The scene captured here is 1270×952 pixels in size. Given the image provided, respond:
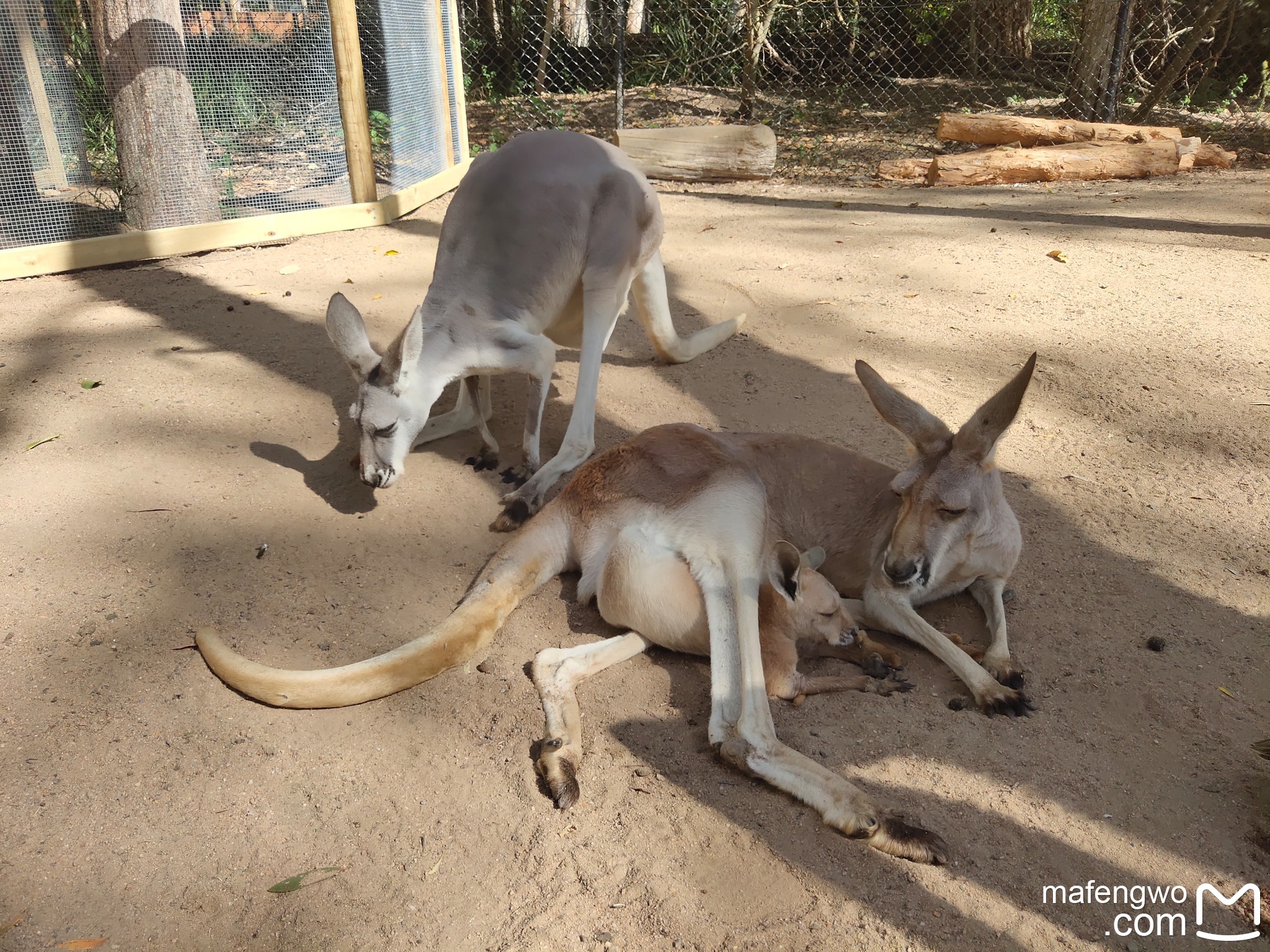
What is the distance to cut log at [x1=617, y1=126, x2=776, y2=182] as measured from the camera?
7895mm

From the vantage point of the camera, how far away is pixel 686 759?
2289 millimetres

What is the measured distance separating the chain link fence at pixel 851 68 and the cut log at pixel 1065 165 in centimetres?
105

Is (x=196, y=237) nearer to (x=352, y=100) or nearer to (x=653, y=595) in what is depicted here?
(x=352, y=100)

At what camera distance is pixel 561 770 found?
220 centimetres

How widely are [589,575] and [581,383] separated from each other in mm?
1187

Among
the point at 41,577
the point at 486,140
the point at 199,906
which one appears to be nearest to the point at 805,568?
the point at 199,906

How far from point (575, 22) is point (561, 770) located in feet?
38.8

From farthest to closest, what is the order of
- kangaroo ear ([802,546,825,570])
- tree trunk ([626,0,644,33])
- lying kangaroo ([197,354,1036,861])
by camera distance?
tree trunk ([626,0,644,33]), kangaroo ear ([802,546,825,570]), lying kangaroo ([197,354,1036,861])

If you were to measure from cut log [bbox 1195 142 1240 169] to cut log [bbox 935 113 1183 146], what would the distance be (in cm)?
23

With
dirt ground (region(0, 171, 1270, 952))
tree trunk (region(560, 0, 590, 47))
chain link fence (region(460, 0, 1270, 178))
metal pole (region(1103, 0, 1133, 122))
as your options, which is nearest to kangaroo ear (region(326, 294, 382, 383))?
dirt ground (region(0, 171, 1270, 952))

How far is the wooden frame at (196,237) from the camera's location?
5.50 metres

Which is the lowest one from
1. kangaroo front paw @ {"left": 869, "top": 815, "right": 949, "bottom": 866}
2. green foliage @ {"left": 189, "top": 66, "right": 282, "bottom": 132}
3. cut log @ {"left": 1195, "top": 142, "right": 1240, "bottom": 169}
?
kangaroo front paw @ {"left": 869, "top": 815, "right": 949, "bottom": 866}

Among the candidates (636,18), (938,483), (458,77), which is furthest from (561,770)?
(636,18)

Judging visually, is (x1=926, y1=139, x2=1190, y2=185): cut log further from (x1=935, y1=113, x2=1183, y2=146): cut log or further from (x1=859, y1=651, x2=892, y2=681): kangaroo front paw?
(x1=859, y1=651, x2=892, y2=681): kangaroo front paw
